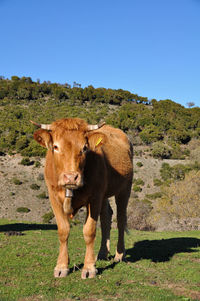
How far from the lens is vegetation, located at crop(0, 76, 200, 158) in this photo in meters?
65.0

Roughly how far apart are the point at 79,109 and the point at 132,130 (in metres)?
15.1

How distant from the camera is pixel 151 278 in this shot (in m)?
5.81

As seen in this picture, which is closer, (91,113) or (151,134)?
(151,134)

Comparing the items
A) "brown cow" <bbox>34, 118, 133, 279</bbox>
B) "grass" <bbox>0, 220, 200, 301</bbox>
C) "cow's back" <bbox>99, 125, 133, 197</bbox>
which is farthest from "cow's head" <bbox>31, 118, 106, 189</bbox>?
"grass" <bbox>0, 220, 200, 301</bbox>

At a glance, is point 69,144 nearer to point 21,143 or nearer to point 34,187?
point 34,187

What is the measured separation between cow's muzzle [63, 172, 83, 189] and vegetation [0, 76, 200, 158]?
52.5 m

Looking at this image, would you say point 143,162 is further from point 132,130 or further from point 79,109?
point 79,109

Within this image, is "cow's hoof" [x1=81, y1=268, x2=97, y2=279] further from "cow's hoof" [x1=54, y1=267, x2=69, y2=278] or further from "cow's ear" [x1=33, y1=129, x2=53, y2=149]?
"cow's ear" [x1=33, y1=129, x2=53, y2=149]

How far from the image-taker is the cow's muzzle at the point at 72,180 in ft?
15.4

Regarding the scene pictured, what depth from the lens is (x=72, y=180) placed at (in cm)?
468

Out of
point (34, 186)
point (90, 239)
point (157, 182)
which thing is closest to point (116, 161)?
point (90, 239)

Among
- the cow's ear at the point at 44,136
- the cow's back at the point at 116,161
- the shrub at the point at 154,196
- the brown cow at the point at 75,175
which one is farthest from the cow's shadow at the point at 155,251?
the shrub at the point at 154,196

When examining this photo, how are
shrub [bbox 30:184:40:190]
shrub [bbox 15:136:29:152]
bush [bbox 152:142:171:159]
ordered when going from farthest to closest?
1. bush [bbox 152:142:171:159]
2. shrub [bbox 15:136:29:152]
3. shrub [bbox 30:184:40:190]

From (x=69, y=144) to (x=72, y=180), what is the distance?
64 centimetres
